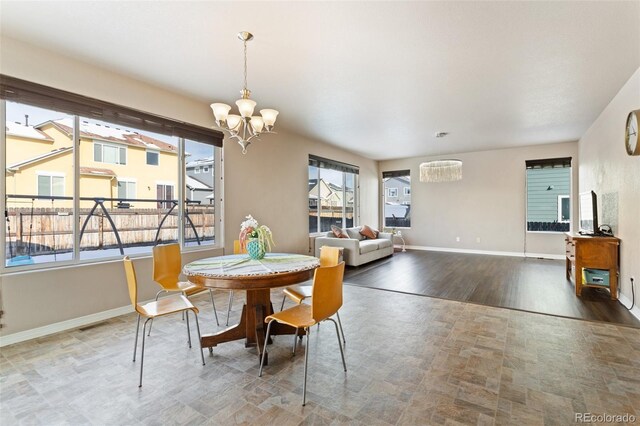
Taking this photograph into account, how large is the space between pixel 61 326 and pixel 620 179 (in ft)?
22.0

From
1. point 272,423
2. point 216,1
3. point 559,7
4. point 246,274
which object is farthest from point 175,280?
point 559,7

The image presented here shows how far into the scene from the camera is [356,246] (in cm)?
600

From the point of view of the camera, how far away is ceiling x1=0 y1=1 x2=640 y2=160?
2.32 m

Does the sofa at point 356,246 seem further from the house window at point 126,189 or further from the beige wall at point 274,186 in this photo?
the house window at point 126,189

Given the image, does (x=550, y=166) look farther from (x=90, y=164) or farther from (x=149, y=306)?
(x=90, y=164)

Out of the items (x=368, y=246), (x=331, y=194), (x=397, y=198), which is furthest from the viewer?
(x=397, y=198)

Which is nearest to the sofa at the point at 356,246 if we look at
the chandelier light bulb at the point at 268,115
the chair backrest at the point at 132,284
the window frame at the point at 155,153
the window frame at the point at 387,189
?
the window frame at the point at 387,189

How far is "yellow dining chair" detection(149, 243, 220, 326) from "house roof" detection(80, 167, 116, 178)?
1.23 m

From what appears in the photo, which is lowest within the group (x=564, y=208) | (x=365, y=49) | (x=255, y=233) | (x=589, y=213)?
(x=255, y=233)

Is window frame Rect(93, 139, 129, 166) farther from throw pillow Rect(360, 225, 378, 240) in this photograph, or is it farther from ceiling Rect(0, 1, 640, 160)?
throw pillow Rect(360, 225, 378, 240)

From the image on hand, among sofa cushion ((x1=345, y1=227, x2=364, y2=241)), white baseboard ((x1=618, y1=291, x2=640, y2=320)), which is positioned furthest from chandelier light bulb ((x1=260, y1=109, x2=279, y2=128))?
white baseboard ((x1=618, y1=291, x2=640, y2=320))

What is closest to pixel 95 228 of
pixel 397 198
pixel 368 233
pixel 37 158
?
pixel 37 158

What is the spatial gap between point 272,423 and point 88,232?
300 cm

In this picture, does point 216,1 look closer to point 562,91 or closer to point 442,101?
point 442,101
